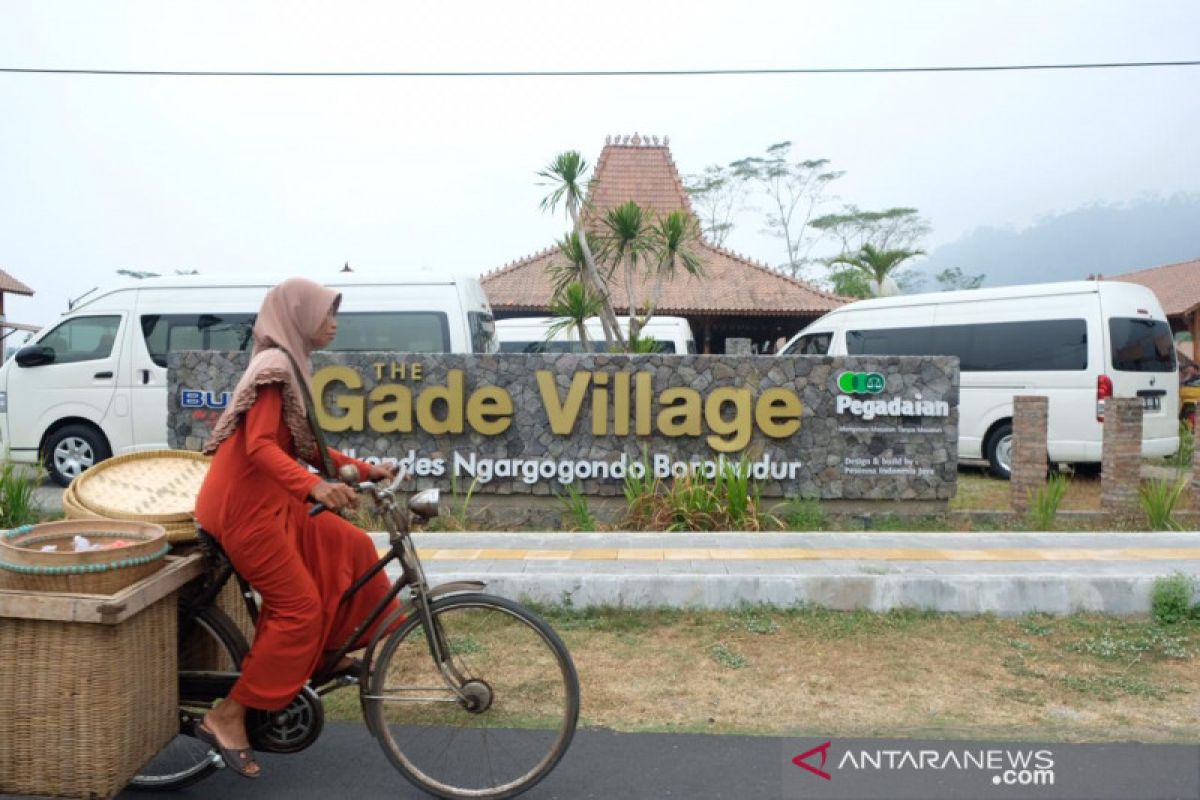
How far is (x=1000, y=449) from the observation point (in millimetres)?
11531

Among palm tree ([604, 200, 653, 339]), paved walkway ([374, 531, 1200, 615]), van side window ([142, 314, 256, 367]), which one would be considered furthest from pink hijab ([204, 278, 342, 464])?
palm tree ([604, 200, 653, 339])

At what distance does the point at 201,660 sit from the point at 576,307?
889 cm

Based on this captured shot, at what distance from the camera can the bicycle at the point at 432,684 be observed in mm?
3232

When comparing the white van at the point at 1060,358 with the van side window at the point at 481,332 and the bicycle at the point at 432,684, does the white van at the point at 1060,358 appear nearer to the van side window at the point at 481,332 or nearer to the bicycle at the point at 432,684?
the van side window at the point at 481,332

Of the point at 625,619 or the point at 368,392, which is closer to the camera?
the point at 625,619

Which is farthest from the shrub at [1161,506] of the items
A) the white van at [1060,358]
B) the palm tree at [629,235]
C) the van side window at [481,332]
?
the van side window at [481,332]

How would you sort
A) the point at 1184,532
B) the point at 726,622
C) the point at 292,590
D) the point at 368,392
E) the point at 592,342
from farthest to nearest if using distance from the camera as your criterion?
the point at 592,342, the point at 368,392, the point at 1184,532, the point at 726,622, the point at 292,590

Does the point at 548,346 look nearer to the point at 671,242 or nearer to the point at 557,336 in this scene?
the point at 557,336

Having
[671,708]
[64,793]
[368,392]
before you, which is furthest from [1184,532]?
[64,793]

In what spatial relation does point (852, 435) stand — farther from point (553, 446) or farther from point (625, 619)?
point (625, 619)

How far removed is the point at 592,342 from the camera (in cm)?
1477

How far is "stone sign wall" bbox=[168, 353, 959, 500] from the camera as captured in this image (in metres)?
8.35

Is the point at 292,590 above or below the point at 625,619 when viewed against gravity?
above

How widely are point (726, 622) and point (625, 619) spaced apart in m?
0.57
